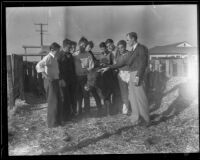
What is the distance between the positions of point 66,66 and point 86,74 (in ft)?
0.81

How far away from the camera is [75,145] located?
12.3ft

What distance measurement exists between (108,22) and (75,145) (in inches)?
57.2

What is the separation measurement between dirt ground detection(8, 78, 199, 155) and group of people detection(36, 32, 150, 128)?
0.10 m

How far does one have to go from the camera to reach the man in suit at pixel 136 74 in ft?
12.4

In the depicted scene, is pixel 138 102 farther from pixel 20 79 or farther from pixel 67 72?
pixel 20 79

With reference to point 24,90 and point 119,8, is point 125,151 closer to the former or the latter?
point 24,90

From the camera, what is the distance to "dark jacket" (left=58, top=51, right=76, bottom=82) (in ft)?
12.4

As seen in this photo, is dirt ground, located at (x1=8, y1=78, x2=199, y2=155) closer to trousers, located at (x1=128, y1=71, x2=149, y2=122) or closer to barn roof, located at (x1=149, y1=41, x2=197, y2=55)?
trousers, located at (x1=128, y1=71, x2=149, y2=122)

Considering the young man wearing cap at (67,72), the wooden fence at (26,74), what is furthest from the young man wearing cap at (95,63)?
the wooden fence at (26,74)

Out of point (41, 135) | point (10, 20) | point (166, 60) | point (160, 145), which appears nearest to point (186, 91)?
point (166, 60)

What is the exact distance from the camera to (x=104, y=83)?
12.6ft

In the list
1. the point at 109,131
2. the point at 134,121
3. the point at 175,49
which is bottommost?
the point at 109,131

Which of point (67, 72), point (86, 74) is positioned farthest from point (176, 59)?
point (67, 72)

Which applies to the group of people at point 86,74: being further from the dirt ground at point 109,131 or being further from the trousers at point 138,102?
the dirt ground at point 109,131
